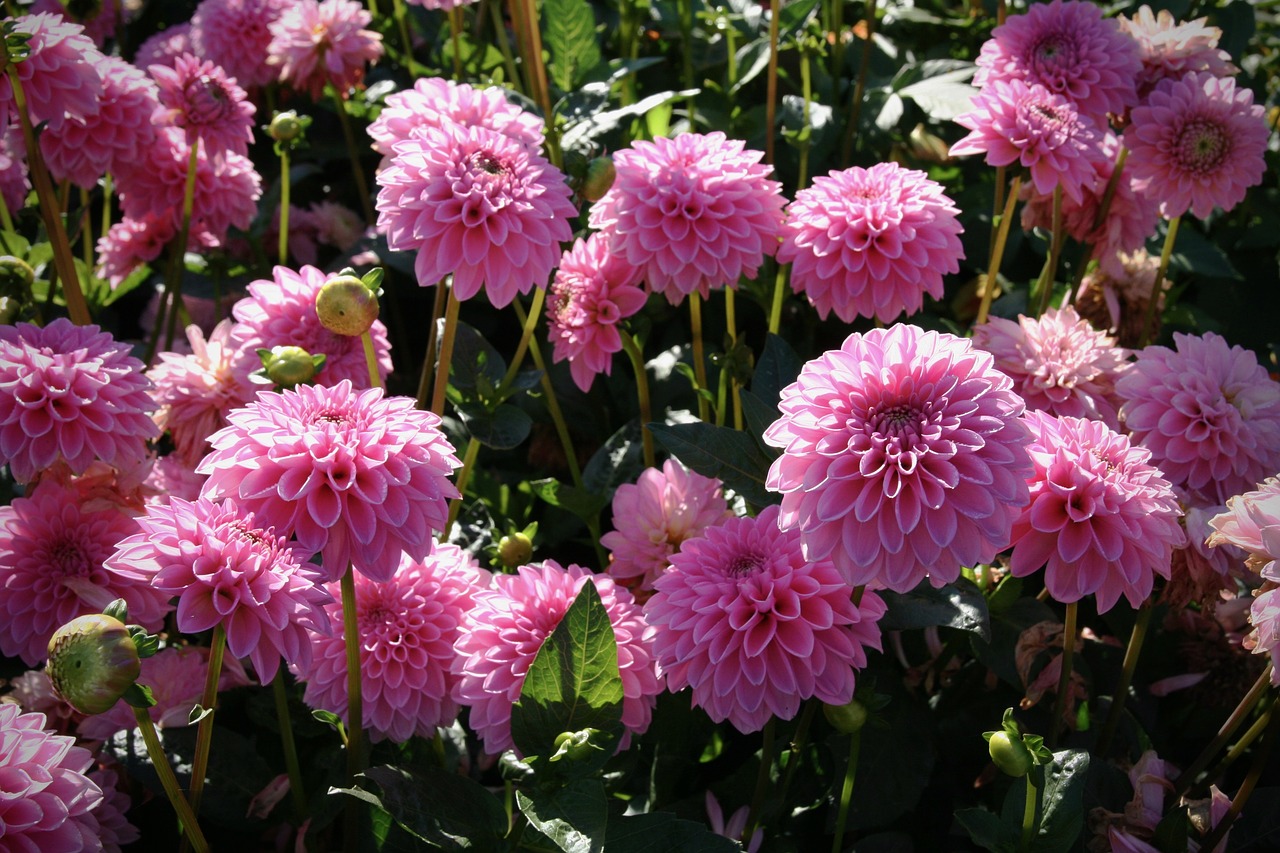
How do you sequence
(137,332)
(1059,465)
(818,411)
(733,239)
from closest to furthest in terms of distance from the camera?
1. (818,411)
2. (1059,465)
3. (733,239)
4. (137,332)

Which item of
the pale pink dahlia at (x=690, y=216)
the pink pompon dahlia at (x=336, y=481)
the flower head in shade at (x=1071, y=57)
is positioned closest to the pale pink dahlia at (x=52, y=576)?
the pink pompon dahlia at (x=336, y=481)

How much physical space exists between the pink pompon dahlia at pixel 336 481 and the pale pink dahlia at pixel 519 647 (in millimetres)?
196

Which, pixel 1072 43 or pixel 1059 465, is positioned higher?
pixel 1072 43

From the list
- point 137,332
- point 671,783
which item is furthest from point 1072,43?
point 137,332

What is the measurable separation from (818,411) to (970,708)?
77 cm

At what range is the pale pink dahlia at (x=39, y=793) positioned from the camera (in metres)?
1.05

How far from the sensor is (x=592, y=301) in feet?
5.34

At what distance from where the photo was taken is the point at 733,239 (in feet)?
4.89

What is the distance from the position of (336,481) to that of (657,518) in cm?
54

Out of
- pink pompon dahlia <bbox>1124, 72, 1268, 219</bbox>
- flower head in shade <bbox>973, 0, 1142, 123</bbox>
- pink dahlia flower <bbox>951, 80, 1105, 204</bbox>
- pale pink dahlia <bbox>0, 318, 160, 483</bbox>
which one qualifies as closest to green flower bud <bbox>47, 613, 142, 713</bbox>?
pale pink dahlia <bbox>0, 318, 160, 483</bbox>

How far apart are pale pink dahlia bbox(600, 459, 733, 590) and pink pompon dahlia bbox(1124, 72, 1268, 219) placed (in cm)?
99

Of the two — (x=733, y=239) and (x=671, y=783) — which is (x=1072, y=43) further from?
(x=671, y=783)

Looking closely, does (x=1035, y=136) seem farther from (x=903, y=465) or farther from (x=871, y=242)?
(x=903, y=465)

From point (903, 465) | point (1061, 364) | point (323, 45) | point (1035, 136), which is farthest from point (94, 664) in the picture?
point (323, 45)
